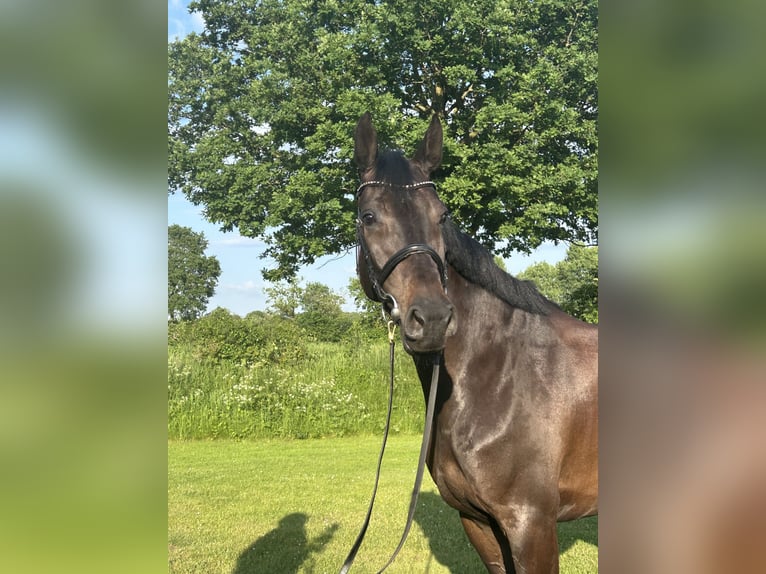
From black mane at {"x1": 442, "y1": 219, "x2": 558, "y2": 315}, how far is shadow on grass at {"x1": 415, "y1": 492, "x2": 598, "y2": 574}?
3.30 metres

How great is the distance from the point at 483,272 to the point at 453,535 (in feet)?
14.1

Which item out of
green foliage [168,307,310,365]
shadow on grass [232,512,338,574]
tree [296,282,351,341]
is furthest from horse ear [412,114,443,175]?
tree [296,282,351,341]

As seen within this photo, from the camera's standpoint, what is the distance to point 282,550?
5.64 metres

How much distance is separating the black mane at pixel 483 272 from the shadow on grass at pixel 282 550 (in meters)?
3.68

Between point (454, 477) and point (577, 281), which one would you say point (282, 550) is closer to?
point (454, 477)

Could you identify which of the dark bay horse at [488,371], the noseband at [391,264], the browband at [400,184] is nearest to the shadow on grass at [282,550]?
the dark bay horse at [488,371]

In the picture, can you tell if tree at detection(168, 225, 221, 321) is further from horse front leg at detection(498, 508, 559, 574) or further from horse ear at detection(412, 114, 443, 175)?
horse front leg at detection(498, 508, 559, 574)

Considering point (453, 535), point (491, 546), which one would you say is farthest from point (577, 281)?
point (491, 546)

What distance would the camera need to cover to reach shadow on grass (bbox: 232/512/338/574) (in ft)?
17.1
